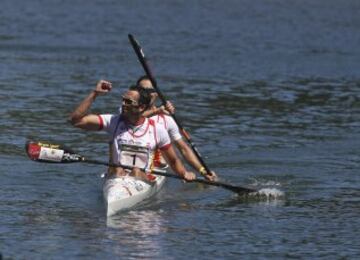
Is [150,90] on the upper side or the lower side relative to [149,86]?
lower

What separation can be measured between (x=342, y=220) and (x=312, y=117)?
33.7 feet

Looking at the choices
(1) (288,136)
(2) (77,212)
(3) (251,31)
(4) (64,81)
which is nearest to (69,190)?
(2) (77,212)

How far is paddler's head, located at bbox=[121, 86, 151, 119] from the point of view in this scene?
17.5 m

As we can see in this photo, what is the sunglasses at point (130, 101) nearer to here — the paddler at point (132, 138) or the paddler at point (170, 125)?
the paddler at point (132, 138)

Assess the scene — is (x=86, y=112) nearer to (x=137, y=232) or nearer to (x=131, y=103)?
(x=131, y=103)

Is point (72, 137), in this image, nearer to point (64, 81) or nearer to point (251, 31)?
point (64, 81)

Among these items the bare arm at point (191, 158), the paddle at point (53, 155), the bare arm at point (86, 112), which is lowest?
the paddle at point (53, 155)

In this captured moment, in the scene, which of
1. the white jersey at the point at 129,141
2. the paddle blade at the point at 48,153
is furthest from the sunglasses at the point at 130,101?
the paddle blade at the point at 48,153

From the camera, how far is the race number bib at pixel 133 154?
18.2m

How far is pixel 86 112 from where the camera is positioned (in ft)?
57.9

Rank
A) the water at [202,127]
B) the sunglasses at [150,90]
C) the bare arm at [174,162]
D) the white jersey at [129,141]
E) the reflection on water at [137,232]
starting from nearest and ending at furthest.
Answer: the reflection on water at [137,232] < the water at [202,127] < the sunglasses at [150,90] < the white jersey at [129,141] < the bare arm at [174,162]

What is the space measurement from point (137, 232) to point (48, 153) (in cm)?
242

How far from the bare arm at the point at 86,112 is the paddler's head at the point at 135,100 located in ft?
1.41

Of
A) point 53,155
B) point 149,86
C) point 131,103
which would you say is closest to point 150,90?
point 149,86
